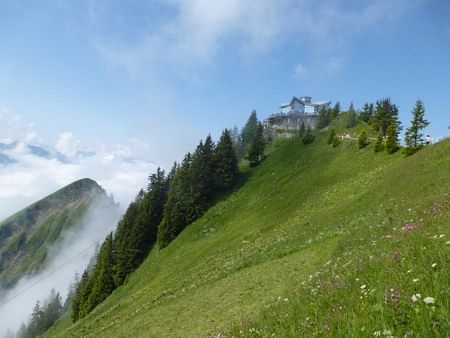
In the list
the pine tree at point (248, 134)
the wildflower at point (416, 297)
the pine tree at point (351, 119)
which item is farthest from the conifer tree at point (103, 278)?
the wildflower at point (416, 297)

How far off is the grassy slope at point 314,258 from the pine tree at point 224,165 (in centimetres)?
519

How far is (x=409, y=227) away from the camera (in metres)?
16.3

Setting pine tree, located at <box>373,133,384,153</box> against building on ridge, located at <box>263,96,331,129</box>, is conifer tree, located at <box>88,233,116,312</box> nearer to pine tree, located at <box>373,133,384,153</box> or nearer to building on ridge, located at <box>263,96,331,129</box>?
pine tree, located at <box>373,133,384,153</box>

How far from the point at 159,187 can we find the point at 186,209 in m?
15.9

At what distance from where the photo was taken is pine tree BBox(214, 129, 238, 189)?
83.1 m

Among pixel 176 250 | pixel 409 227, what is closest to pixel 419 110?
pixel 409 227

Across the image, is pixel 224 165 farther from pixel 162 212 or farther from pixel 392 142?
pixel 392 142

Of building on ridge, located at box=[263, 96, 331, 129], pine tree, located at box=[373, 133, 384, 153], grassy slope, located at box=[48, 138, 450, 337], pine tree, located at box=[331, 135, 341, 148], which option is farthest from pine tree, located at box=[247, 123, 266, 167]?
building on ridge, located at box=[263, 96, 331, 129]

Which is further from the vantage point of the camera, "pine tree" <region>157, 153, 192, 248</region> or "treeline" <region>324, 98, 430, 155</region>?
"pine tree" <region>157, 153, 192, 248</region>

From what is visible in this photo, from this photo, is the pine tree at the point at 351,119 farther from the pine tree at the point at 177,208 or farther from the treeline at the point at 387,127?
the pine tree at the point at 177,208

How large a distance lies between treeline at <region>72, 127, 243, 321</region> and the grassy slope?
18.0 feet

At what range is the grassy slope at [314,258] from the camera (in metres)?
7.32

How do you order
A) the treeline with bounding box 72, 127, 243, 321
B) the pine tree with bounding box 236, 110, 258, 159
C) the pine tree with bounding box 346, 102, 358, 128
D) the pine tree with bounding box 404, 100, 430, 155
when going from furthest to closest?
the pine tree with bounding box 236, 110, 258, 159, the pine tree with bounding box 346, 102, 358, 128, the treeline with bounding box 72, 127, 243, 321, the pine tree with bounding box 404, 100, 430, 155

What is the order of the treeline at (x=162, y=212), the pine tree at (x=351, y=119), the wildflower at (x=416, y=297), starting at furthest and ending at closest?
1. the pine tree at (x=351, y=119)
2. the treeline at (x=162, y=212)
3. the wildflower at (x=416, y=297)
